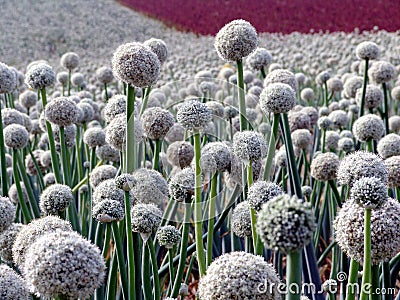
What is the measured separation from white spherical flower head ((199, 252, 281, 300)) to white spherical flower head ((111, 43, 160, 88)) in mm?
524

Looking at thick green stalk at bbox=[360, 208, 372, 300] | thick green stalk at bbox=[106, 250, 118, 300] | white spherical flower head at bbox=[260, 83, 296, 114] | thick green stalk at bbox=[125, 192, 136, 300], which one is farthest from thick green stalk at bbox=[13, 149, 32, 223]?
thick green stalk at bbox=[360, 208, 372, 300]

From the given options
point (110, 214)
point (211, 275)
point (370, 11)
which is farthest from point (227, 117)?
point (370, 11)

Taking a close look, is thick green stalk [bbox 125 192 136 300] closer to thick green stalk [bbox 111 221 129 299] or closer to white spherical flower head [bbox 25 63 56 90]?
thick green stalk [bbox 111 221 129 299]

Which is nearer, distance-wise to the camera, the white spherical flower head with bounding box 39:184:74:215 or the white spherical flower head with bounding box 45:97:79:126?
the white spherical flower head with bounding box 39:184:74:215

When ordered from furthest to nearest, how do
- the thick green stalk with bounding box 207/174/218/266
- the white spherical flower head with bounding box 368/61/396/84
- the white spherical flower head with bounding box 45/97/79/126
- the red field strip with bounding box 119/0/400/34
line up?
the red field strip with bounding box 119/0/400/34
the white spherical flower head with bounding box 368/61/396/84
the white spherical flower head with bounding box 45/97/79/126
the thick green stalk with bounding box 207/174/218/266

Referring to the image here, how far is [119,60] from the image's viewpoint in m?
1.24

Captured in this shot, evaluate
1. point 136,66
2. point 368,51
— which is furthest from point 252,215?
point 368,51

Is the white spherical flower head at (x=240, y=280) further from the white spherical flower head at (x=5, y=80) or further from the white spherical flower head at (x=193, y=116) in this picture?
the white spherical flower head at (x=5, y=80)

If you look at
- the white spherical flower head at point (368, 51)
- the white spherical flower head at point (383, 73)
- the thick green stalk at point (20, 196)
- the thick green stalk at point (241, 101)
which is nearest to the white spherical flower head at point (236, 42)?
the thick green stalk at point (241, 101)

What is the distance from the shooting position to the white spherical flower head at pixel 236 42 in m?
1.39

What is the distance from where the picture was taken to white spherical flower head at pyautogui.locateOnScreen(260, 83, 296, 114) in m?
1.33

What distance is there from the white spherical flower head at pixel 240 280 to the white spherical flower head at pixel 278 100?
57 cm

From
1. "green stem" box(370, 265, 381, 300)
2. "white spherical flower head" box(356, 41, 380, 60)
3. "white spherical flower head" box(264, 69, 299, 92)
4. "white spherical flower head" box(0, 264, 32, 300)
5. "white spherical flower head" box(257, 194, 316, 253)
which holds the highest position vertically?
"white spherical flower head" box(356, 41, 380, 60)

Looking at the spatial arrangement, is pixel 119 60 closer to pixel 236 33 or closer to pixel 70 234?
pixel 236 33
